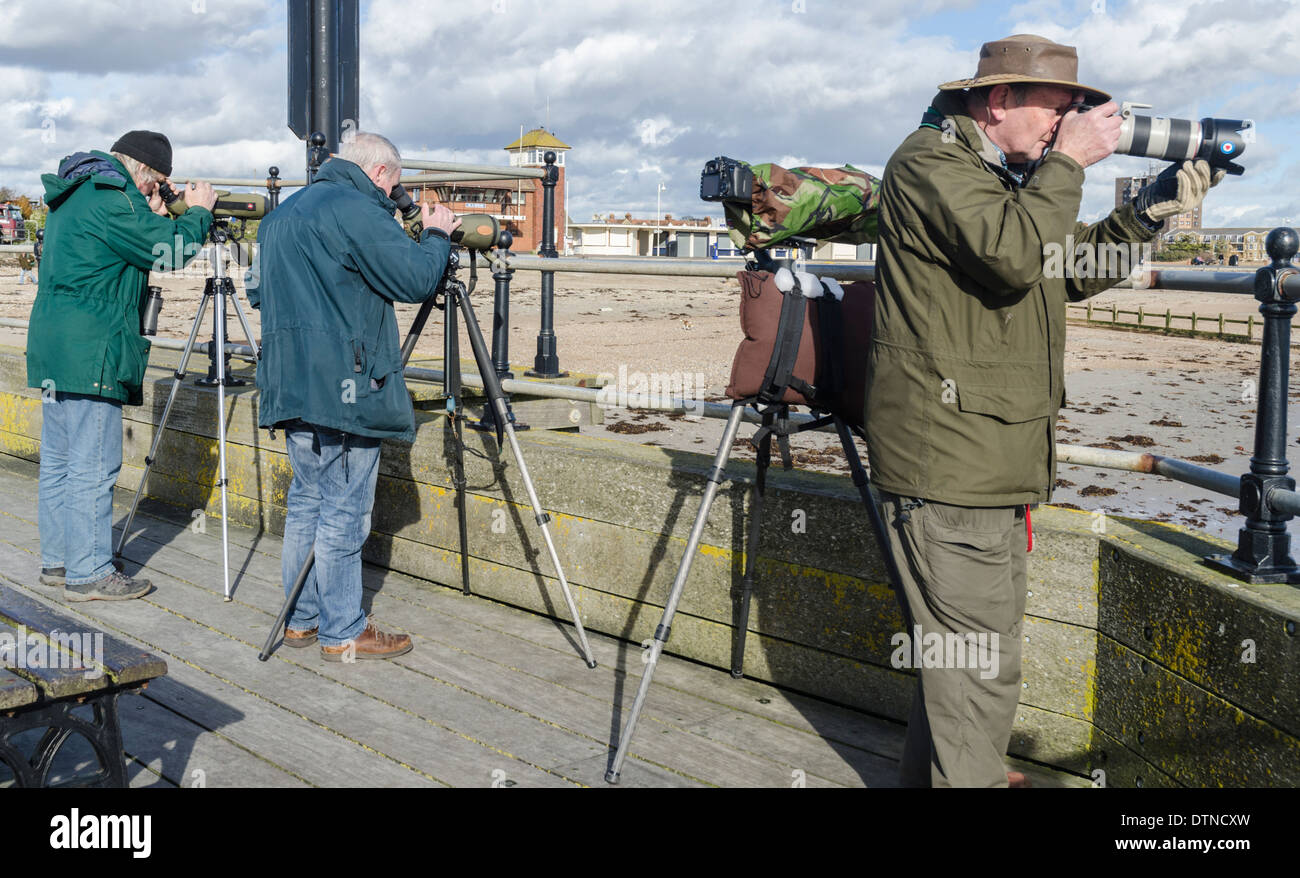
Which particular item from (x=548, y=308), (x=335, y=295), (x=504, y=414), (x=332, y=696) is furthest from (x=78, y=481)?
(x=548, y=308)

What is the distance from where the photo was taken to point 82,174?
15.4 ft

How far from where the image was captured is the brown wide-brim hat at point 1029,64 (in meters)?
2.50

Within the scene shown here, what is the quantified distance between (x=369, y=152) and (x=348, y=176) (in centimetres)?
12

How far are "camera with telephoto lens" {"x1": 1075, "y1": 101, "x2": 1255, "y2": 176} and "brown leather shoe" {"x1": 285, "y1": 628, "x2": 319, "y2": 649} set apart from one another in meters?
3.04

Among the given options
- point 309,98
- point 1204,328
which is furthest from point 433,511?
point 1204,328

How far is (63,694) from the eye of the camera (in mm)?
2594

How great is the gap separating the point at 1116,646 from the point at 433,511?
2.81 m

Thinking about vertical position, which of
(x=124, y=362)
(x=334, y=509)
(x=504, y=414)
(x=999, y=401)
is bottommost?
(x=334, y=509)

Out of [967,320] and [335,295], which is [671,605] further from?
[335,295]

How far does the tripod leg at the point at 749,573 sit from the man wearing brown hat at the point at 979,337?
79 centimetres

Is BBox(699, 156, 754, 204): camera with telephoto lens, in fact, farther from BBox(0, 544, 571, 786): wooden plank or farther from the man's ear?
BBox(0, 544, 571, 786): wooden plank

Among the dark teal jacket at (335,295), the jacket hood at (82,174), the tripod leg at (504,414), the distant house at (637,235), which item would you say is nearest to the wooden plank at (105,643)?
the dark teal jacket at (335,295)

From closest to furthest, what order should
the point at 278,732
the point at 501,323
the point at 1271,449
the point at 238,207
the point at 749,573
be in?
1. the point at 1271,449
2. the point at 278,732
3. the point at 749,573
4. the point at 238,207
5. the point at 501,323

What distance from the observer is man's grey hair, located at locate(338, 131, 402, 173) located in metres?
4.02
